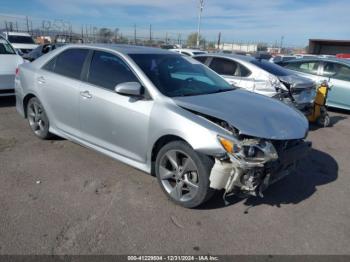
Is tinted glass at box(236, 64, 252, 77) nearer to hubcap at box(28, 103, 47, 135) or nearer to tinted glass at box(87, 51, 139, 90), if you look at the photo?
tinted glass at box(87, 51, 139, 90)

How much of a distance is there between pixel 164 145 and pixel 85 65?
70.4 inches

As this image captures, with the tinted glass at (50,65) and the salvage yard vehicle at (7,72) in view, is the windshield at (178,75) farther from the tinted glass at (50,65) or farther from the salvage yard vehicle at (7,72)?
the salvage yard vehicle at (7,72)

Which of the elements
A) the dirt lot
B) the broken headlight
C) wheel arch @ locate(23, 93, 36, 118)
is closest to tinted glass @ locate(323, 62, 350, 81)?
the dirt lot

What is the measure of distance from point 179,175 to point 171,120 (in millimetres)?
615

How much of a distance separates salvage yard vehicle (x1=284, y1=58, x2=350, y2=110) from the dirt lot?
5105mm

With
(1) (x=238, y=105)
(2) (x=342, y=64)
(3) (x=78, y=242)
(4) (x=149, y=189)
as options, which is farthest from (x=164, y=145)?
(2) (x=342, y=64)

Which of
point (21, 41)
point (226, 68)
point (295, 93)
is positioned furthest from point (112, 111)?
point (21, 41)

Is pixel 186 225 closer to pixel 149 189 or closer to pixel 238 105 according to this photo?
pixel 149 189

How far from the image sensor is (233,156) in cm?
291

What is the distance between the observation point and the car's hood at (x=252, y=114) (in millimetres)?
→ 3121

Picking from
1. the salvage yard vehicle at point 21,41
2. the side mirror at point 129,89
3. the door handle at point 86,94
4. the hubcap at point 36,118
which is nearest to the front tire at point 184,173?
the side mirror at point 129,89

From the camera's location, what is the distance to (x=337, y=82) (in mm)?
9039

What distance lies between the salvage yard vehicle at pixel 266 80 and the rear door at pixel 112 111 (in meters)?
3.78

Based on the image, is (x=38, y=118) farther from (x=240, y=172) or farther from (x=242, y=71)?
(x=242, y=71)
